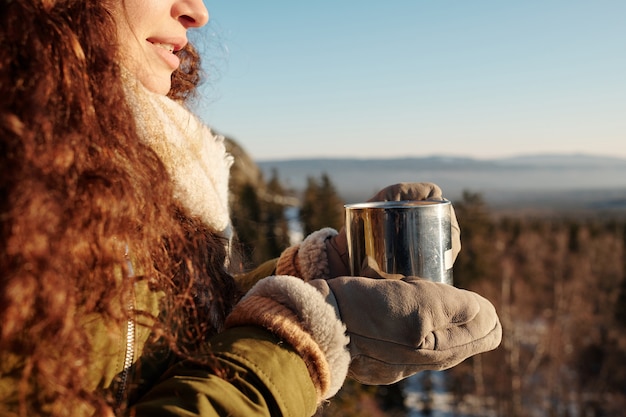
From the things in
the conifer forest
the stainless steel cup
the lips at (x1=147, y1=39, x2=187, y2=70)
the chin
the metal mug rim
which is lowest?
the conifer forest

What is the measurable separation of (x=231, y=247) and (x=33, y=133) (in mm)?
935

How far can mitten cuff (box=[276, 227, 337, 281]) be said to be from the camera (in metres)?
1.84

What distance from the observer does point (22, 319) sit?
1006 mm

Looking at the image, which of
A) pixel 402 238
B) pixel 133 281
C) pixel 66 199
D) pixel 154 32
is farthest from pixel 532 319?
pixel 66 199

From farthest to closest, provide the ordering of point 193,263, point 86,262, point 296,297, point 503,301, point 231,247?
1. point 503,301
2. point 231,247
3. point 193,263
4. point 296,297
5. point 86,262

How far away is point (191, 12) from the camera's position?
1.62 m

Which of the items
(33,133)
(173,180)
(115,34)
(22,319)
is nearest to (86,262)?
(22,319)

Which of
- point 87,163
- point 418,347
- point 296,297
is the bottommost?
point 418,347

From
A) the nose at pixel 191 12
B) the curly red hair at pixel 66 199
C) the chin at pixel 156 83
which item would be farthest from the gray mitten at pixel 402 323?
the nose at pixel 191 12

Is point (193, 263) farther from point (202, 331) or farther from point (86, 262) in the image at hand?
point (86, 262)

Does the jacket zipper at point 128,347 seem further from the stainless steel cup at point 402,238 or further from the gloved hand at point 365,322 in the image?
the stainless steel cup at point 402,238

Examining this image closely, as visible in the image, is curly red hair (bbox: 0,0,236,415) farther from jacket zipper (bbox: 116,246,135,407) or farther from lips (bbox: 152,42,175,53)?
lips (bbox: 152,42,175,53)

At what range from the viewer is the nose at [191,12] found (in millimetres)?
1596

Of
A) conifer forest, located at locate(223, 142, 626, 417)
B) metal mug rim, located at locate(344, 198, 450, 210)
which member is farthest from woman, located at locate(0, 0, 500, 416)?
conifer forest, located at locate(223, 142, 626, 417)
